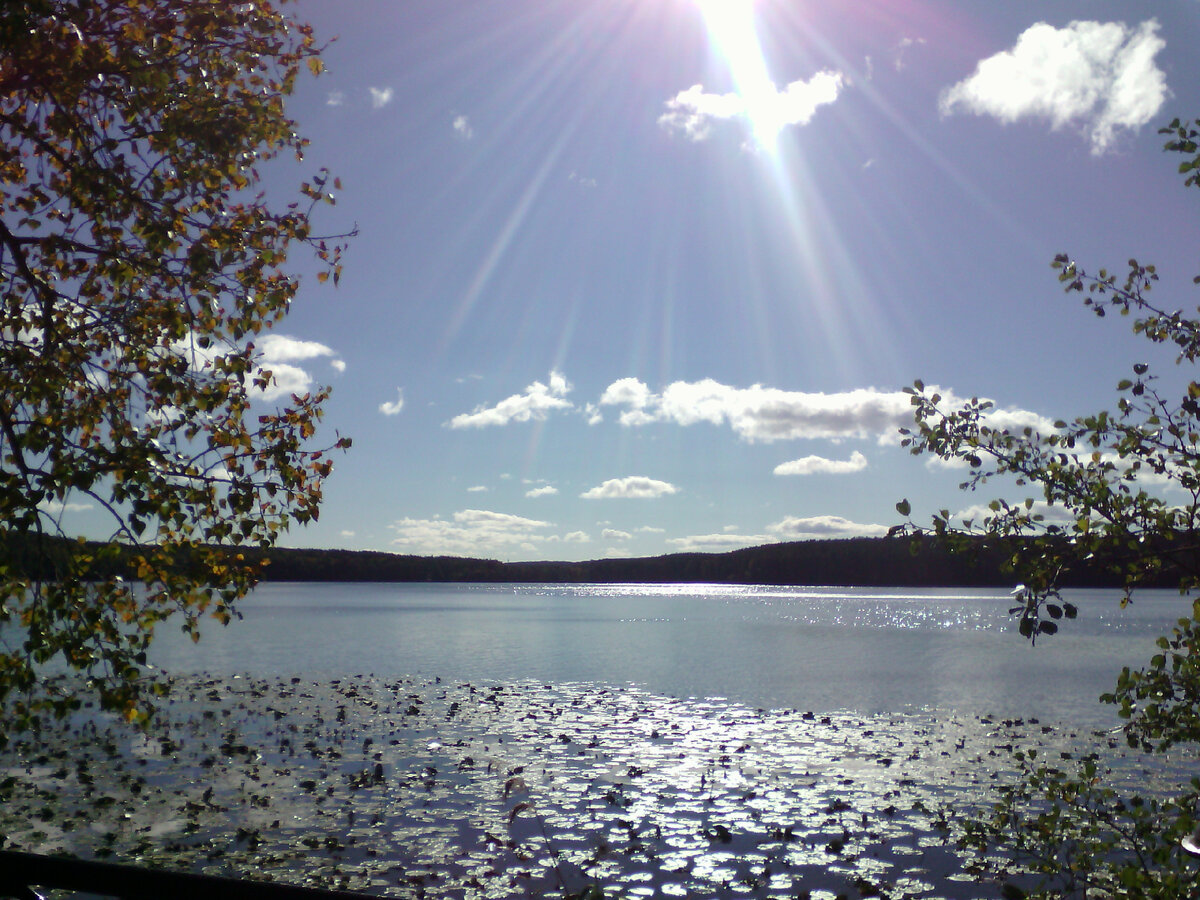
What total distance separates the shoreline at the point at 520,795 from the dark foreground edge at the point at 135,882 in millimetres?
5895

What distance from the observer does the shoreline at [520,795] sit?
52.9 feet

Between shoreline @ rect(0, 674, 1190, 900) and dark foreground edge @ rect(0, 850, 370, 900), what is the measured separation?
19.3 ft

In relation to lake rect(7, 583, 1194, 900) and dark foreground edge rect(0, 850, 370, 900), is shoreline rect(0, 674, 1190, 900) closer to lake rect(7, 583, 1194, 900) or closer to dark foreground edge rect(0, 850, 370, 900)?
lake rect(7, 583, 1194, 900)

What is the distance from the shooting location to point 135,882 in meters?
3.74

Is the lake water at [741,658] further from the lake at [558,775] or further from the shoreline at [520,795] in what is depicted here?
the shoreline at [520,795]

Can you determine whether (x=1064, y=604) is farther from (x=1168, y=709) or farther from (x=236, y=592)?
(x=236, y=592)

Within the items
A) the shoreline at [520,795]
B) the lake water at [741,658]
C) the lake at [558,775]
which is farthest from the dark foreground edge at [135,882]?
the lake water at [741,658]

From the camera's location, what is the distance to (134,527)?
25.7 ft

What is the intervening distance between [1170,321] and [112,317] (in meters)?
9.96

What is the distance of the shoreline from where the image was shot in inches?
635

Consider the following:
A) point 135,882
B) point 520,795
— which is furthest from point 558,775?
point 135,882

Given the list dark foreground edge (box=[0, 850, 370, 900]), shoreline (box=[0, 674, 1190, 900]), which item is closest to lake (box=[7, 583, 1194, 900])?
shoreline (box=[0, 674, 1190, 900])

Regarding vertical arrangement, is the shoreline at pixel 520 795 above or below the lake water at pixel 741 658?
above

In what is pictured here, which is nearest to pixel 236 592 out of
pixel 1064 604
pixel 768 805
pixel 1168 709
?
pixel 1064 604
